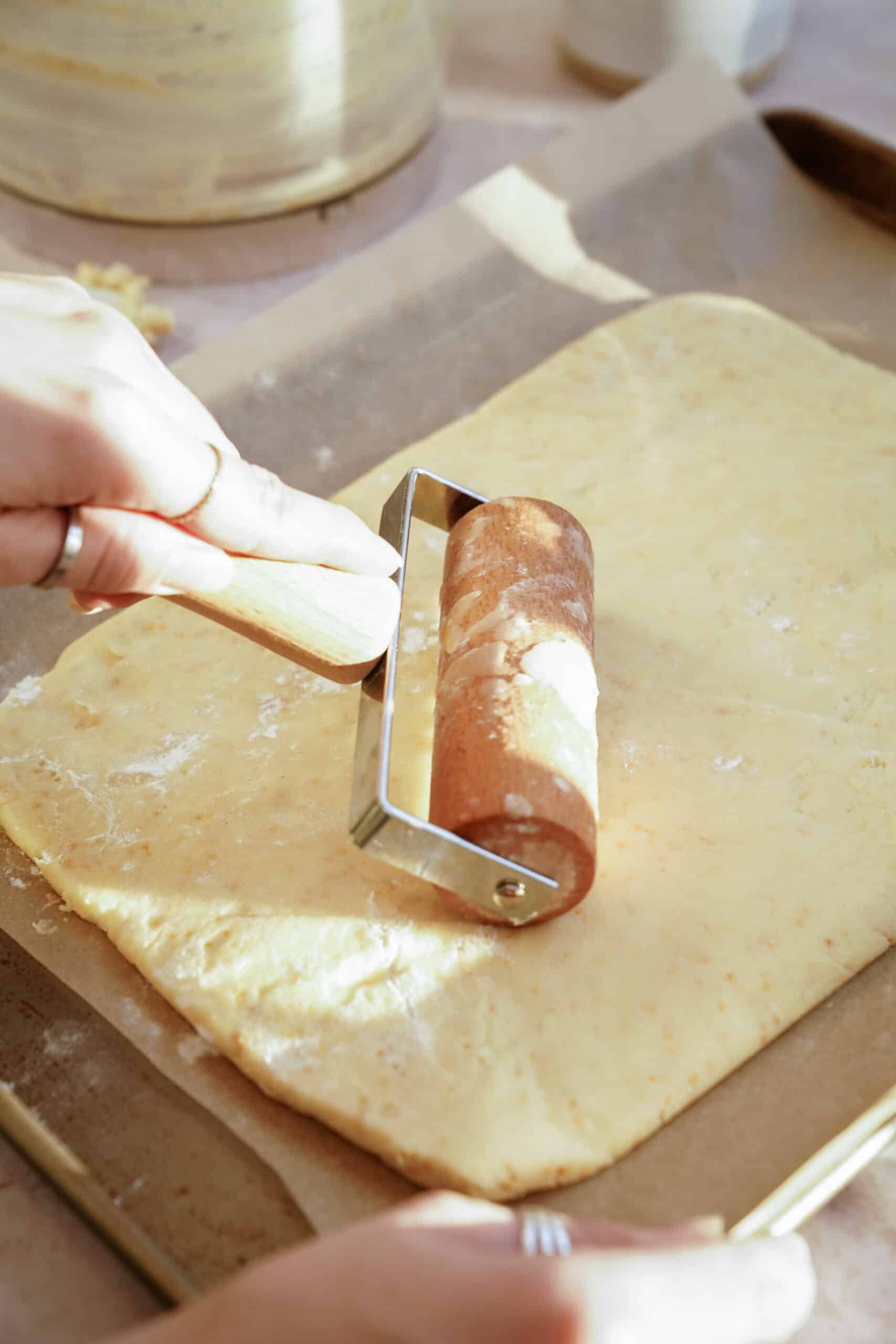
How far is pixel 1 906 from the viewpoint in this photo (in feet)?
5.33

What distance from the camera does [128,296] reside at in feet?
8.37

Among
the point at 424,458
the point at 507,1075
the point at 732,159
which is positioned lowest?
the point at 507,1075

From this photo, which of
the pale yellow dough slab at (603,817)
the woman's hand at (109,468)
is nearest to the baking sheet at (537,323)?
the pale yellow dough slab at (603,817)

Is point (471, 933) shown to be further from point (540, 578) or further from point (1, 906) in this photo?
point (1, 906)

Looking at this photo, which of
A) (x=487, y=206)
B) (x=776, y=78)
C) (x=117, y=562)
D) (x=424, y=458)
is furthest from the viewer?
(x=776, y=78)

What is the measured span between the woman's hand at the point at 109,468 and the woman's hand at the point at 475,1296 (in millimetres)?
682

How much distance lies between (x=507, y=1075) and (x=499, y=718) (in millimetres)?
423

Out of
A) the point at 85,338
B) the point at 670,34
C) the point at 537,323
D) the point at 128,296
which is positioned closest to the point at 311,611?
the point at 85,338

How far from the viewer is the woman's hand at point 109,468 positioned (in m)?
1.16

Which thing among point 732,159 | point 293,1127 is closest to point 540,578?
point 293,1127

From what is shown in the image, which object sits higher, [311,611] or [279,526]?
[279,526]

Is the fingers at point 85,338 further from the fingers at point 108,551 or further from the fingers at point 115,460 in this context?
the fingers at point 108,551

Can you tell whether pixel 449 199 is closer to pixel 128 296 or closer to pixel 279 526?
pixel 128 296

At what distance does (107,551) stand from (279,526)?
0.20m
